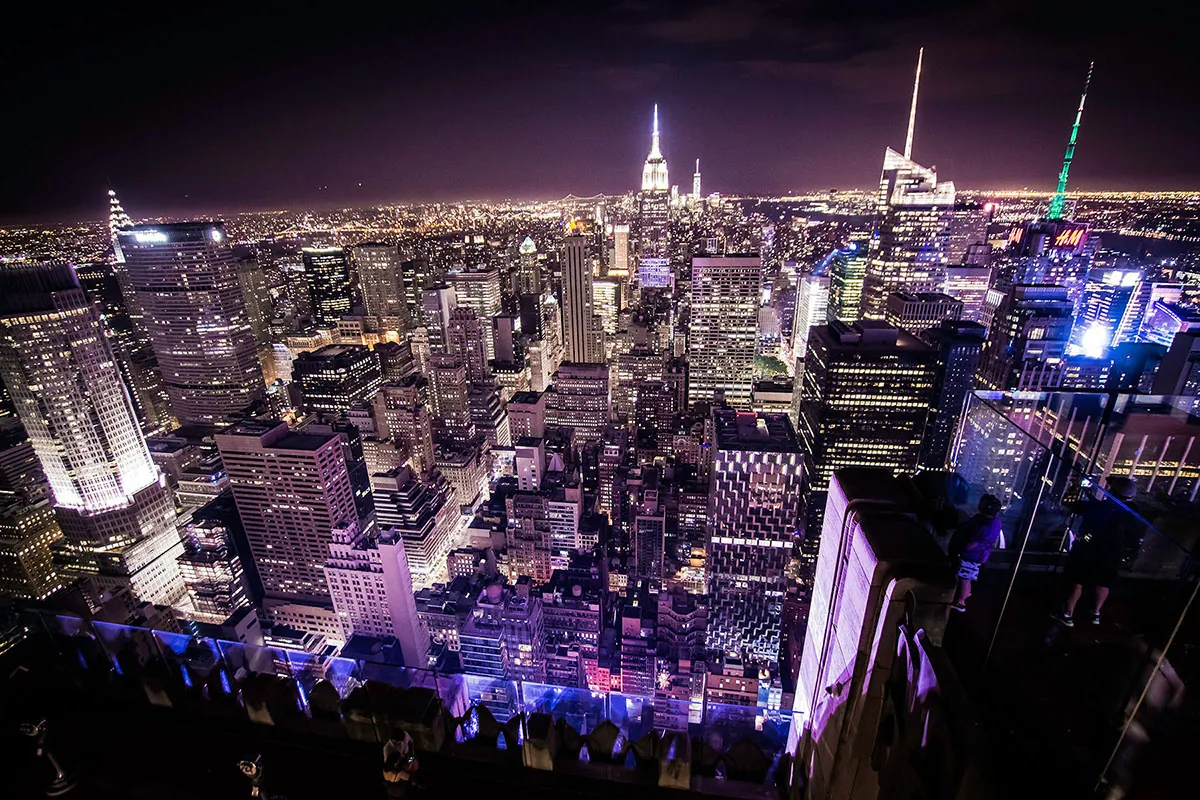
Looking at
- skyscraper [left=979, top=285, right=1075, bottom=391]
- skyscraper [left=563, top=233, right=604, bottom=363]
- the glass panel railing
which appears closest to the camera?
the glass panel railing

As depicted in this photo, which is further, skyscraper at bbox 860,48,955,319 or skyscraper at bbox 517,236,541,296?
skyscraper at bbox 517,236,541,296

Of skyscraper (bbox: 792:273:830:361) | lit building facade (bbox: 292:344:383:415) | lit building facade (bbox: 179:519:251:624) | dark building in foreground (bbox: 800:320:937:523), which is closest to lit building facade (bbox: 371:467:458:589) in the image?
lit building facade (bbox: 179:519:251:624)

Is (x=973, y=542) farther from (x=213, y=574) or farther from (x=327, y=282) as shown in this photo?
(x=327, y=282)

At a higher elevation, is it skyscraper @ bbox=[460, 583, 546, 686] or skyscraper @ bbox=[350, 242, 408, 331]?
skyscraper @ bbox=[350, 242, 408, 331]

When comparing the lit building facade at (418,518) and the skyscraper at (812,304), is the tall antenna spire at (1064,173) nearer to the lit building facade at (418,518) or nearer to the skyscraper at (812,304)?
the skyscraper at (812,304)

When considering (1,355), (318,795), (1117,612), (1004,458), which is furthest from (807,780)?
(1,355)

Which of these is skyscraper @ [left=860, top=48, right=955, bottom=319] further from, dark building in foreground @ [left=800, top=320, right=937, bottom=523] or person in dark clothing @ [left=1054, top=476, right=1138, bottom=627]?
person in dark clothing @ [left=1054, top=476, right=1138, bottom=627]

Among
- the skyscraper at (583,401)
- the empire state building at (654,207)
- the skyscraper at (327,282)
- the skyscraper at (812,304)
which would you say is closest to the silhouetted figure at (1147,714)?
the skyscraper at (583,401)
